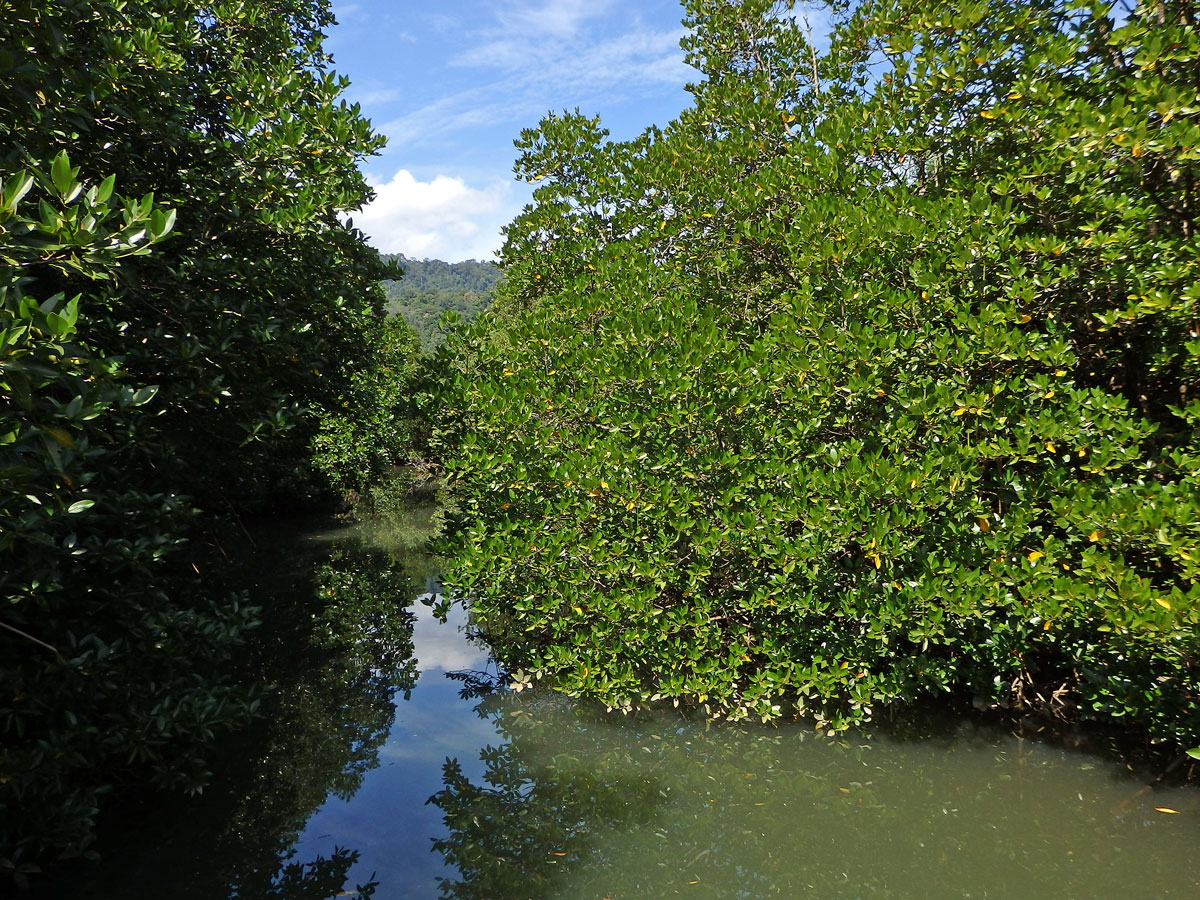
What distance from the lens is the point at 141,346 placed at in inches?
207

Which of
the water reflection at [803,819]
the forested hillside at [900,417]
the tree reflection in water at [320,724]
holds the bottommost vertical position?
the tree reflection in water at [320,724]

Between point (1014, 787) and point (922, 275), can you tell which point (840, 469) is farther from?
point (1014, 787)

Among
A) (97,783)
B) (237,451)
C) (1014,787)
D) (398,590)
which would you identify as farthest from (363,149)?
A: (398,590)

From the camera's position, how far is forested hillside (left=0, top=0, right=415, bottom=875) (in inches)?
132

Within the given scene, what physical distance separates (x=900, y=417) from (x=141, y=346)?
5.76 meters

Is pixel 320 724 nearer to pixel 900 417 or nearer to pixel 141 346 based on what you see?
pixel 141 346

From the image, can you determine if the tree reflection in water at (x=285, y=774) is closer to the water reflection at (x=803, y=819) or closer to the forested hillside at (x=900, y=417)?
the water reflection at (x=803, y=819)

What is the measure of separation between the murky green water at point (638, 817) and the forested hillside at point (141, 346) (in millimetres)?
788

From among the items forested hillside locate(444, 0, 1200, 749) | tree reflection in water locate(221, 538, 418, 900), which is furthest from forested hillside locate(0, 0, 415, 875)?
forested hillside locate(444, 0, 1200, 749)

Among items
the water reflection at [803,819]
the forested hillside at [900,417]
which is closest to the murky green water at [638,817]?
the water reflection at [803,819]

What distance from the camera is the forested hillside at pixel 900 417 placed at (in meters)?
5.39

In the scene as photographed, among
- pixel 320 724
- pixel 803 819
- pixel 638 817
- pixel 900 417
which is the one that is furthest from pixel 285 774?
pixel 900 417

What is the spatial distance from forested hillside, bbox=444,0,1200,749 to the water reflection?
1.71 feet

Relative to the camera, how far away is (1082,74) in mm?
6035
